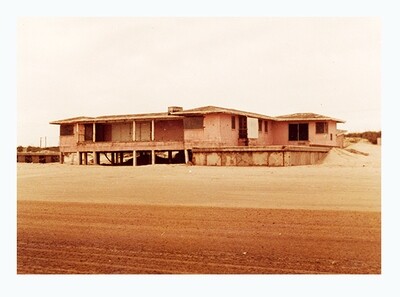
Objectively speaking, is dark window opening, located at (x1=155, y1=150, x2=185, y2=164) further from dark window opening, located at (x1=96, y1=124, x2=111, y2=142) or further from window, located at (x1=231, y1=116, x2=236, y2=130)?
window, located at (x1=231, y1=116, x2=236, y2=130)

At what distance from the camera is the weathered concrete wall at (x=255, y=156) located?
72.8ft

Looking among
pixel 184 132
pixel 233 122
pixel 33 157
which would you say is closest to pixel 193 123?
pixel 184 132

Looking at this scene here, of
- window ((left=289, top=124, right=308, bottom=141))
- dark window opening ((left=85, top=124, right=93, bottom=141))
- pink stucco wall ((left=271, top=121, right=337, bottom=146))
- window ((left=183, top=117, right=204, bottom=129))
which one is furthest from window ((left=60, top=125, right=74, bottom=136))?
window ((left=289, top=124, right=308, bottom=141))

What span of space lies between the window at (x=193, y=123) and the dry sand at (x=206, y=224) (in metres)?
7.84

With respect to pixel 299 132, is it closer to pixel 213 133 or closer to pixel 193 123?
pixel 213 133

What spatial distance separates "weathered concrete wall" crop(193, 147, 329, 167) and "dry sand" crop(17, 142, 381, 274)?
324cm

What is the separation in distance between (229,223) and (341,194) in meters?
4.14

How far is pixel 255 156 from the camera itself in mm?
22734

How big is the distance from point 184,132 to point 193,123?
2.07 feet

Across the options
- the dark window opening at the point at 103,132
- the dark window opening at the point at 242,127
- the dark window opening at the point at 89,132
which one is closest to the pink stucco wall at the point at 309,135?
the dark window opening at the point at 242,127

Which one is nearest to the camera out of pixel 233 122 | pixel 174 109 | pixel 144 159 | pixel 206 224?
pixel 206 224

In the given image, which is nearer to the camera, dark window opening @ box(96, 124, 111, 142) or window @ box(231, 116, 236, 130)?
window @ box(231, 116, 236, 130)

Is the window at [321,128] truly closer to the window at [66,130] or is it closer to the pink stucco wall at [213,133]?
the pink stucco wall at [213,133]

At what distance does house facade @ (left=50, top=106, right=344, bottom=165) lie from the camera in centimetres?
2645
